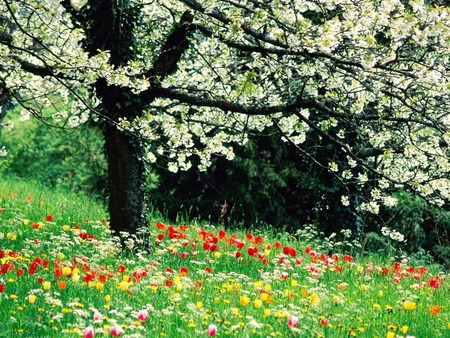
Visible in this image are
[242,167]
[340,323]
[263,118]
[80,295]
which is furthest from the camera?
[242,167]

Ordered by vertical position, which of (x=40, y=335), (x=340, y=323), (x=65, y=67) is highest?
(x=65, y=67)

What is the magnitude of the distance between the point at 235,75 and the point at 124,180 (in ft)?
5.97

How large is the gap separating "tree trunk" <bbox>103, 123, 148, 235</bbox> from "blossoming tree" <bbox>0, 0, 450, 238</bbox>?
0.04 ft

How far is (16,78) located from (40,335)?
3.64 metres

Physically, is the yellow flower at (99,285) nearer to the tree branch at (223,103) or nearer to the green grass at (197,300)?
the green grass at (197,300)

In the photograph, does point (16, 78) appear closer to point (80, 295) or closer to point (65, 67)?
point (65, 67)

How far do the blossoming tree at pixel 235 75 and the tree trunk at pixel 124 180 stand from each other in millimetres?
12

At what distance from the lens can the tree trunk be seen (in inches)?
279

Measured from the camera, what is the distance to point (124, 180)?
7.10 m

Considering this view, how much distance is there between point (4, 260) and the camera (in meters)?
5.07

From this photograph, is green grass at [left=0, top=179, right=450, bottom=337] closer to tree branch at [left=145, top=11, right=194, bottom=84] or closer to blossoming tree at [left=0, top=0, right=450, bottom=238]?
A: blossoming tree at [left=0, top=0, right=450, bottom=238]

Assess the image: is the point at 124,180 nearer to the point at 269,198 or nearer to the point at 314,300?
the point at 314,300

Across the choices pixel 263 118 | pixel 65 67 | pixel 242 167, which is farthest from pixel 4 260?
pixel 242 167

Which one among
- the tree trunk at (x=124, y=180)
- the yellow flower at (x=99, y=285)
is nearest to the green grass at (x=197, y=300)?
the yellow flower at (x=99, y=285)
